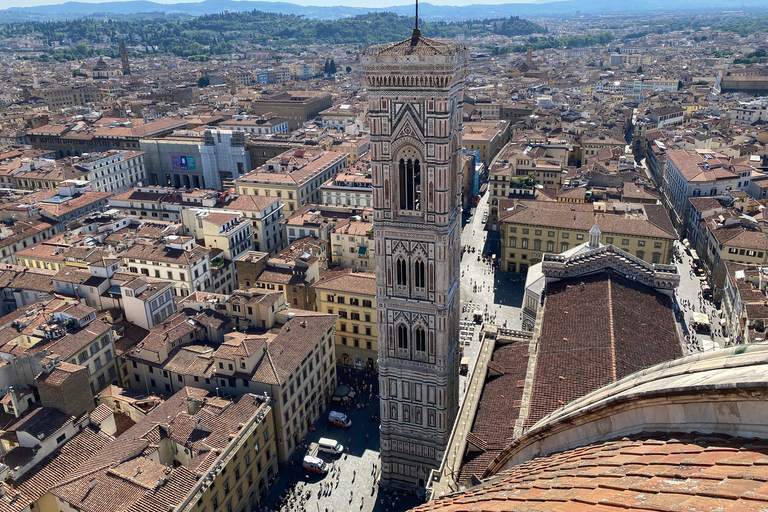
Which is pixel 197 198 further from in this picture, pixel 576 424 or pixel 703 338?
pixel 576 424

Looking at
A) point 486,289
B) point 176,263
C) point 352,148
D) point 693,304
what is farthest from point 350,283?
point 352,148

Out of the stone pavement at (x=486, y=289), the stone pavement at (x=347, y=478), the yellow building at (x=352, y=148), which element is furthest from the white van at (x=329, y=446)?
the yellow building at (x=352, y=148)

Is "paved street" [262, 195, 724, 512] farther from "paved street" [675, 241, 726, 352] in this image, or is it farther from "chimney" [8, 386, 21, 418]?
"chimney" [8, 386, 21, 418]

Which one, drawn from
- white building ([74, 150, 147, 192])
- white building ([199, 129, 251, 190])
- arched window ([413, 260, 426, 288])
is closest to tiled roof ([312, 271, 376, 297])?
arched window ([413, 260, 426, 288])

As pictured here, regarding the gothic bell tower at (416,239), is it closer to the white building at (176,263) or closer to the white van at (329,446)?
the white van at (329,446)

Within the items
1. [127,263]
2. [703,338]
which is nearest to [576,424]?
[703,338]

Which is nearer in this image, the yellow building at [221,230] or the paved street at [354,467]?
the paved street at [354,467]

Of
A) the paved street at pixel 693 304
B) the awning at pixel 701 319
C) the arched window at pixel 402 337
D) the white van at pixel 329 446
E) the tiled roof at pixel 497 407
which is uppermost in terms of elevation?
the arched window at pixel 402 337
